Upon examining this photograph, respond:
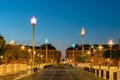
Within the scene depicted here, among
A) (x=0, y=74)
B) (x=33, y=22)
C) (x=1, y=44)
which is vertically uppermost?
(x=33, y=22)

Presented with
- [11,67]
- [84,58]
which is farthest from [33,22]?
[84,58]

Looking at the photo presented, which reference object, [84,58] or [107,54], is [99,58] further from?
[84,58]

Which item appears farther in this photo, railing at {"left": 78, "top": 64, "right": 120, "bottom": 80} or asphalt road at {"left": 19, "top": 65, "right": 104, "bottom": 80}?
asphalt road at {"left": 19, "top": 65, "right": 104, "bottom": 80}

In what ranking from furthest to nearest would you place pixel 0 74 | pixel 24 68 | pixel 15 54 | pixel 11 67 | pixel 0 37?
pixel 15 54 < pixel 24 68 < pixel 11 67 < pixel 0 37 < pixel 0 74

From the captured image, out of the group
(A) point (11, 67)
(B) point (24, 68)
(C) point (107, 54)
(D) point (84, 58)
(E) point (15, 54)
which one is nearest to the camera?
(A) point (11, 67)

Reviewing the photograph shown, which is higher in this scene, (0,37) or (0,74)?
(0,37)

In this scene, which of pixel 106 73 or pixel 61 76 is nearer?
pixel 106 73

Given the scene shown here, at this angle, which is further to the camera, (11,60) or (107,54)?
(107,54)

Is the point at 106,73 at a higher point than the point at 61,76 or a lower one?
higher

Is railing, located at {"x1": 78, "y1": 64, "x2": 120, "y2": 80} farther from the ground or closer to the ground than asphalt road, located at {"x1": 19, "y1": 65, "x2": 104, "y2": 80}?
farther from the ground

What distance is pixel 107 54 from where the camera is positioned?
135 meters

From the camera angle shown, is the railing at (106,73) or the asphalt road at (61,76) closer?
the railing at (106,73)

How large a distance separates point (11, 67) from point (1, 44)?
369 inches

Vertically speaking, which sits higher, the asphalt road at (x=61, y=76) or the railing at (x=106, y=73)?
the railing at (x=106, y=73)
